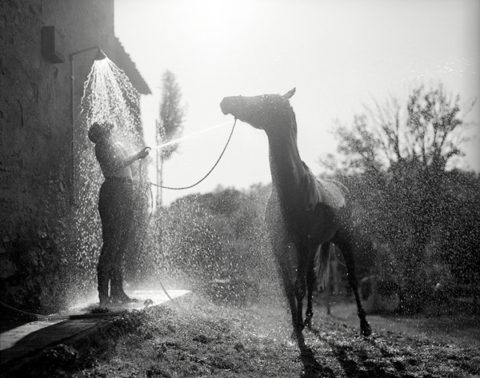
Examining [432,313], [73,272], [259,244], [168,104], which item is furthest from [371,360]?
[168,104]

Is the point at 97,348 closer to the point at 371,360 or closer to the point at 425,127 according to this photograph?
the point at 371,360

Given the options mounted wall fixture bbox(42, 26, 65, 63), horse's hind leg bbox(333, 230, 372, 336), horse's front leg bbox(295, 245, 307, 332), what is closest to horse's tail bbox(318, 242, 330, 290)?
horse's hind leg bbox(333, 230, 372, 336)

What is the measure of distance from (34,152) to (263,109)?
104 inches

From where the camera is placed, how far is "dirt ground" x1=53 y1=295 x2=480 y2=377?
12.1 ft

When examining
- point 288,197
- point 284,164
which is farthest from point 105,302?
point 284,164

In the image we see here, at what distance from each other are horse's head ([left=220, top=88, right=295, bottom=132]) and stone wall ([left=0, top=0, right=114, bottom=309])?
225cm

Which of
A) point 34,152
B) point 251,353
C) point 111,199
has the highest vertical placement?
point 34,152

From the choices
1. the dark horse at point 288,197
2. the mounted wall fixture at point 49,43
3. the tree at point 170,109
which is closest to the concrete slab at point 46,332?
the dark horse at point 288,197

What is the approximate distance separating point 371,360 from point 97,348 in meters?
2.46

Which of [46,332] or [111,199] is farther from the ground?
[111,199]

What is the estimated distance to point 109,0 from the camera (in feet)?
29.6

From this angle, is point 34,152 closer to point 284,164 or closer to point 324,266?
point 284,164

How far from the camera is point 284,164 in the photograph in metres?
4.70

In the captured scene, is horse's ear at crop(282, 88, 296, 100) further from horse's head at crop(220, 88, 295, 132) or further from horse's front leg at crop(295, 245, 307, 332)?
horse's front leg at crop(295, 245, 307, 332)
